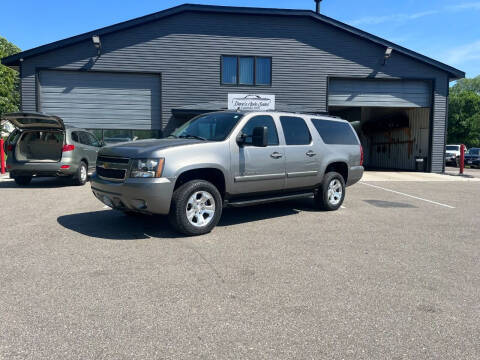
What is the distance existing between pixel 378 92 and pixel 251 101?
626 cm

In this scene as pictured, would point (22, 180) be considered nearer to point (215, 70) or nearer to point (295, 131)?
point (295, 131)

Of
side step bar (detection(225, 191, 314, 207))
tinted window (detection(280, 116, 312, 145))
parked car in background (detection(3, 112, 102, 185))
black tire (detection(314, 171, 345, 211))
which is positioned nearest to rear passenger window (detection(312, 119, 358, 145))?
tinted window (detection(280, 116, 312, 145))

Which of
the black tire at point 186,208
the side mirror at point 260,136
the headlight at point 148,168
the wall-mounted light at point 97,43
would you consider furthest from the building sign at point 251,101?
the headlight at point 148,168

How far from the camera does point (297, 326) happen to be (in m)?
2.78

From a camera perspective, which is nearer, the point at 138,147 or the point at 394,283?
the point at 394,283

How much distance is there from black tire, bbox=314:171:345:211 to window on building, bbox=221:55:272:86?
1072cm

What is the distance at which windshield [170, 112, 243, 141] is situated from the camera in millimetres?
5852

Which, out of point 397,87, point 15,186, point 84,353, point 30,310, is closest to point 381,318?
point 84,353

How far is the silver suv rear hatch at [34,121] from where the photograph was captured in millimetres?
8789

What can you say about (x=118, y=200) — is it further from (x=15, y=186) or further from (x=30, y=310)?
(x=15, y=186)

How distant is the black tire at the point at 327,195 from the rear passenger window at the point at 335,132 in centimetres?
69

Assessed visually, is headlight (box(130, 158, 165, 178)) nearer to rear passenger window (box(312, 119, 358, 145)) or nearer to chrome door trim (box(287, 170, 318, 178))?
chrome door trim (box(287, 170, 318, 178))

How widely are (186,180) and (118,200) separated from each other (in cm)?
99

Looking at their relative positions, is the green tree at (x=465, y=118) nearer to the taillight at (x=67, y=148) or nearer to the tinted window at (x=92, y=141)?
the tinted window at (x=92, y=141)
